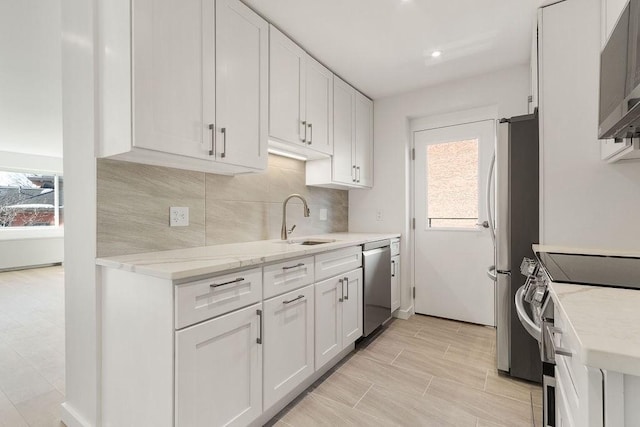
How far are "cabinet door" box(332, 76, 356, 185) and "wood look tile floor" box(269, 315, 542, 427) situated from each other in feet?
5.04

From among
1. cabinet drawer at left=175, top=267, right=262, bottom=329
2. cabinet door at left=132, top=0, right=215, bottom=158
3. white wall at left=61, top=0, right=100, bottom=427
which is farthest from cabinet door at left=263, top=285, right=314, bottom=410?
cabinet door at left=132, top=0, right=215, bottom=158

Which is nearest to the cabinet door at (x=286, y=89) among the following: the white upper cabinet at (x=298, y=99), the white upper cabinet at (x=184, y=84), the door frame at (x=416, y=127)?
the white upper cabinet at (x=298, y=99)

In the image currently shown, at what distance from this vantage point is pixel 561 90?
5.89ft

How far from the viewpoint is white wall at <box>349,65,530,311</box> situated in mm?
2877

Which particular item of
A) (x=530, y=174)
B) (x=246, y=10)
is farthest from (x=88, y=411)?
(x=530, y=174)

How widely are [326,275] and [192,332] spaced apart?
1.01 meters

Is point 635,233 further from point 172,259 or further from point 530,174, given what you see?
point 172,259

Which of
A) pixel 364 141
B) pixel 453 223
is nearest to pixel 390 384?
pixel 453 223

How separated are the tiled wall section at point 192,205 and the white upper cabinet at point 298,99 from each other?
0.37 metres

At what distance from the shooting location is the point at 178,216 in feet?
5.98

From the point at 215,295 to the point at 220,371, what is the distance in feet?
1.09

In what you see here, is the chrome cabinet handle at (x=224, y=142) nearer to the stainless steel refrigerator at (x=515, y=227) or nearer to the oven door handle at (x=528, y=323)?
the oven door handle at (x=528, y=323)

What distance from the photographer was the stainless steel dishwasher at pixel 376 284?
2527 millimetres

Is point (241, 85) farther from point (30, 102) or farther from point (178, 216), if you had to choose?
point (30, 102)
